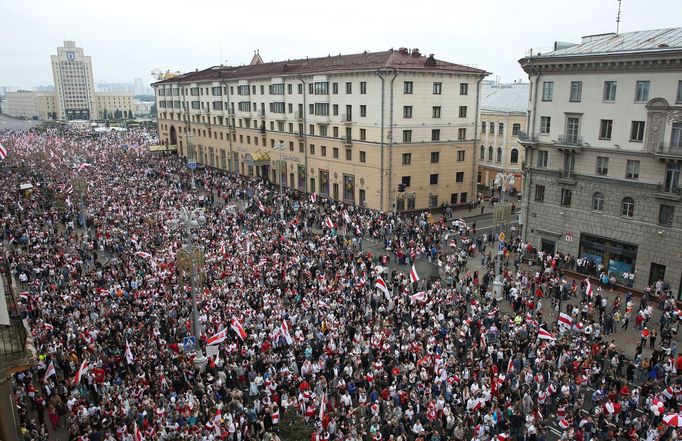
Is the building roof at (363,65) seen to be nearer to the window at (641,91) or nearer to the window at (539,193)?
the window at (539,193)

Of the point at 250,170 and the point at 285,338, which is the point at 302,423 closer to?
the point at 285,338

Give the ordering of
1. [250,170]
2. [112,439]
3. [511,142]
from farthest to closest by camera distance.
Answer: [250,170] < [511,142] < [112,439]

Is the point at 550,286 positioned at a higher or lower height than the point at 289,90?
lower

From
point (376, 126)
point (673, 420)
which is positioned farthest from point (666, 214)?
point (376, 126)

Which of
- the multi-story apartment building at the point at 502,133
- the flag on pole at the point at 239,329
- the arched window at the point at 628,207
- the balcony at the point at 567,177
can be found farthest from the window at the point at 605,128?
the flag on pole at the point at 239,329

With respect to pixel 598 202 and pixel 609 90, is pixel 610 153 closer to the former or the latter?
pixel 598 202

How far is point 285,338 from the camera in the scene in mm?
22578

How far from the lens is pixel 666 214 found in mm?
30141

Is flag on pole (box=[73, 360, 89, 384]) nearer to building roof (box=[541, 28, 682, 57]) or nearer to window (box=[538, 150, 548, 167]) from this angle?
window (box=[538, 150, 548, 167])

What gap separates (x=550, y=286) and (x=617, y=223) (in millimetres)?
6575

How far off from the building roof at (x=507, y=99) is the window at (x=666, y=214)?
1220 inches

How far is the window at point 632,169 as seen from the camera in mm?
31453

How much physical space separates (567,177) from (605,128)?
400cm

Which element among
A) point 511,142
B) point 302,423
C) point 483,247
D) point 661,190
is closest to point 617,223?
point 661,190
